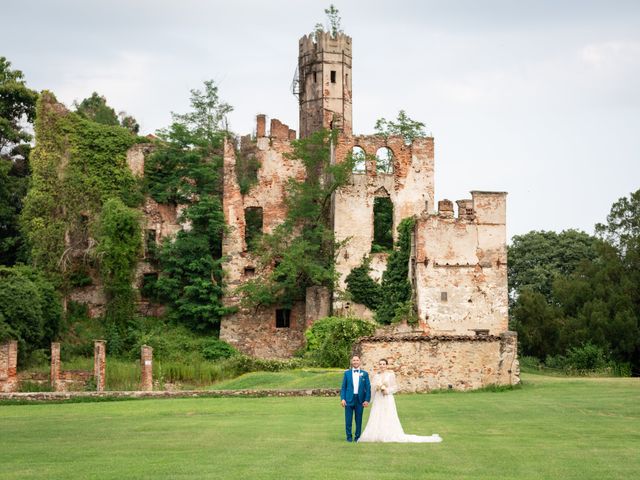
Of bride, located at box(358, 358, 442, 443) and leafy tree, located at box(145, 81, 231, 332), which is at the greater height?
leafy tree, located at box(145, 81, 231, 332)

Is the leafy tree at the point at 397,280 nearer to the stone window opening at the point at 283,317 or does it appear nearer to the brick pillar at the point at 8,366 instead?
the stone window opening at the point at 283,317

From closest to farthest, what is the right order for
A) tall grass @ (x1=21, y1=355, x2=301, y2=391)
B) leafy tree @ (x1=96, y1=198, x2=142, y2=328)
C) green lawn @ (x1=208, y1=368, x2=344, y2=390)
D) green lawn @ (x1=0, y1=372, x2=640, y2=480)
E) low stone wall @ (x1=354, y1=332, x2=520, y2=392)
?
1. green lawn @ (x1=0, y1=372, x2=640, y2=480)
2. low stone wall @ (x1=354, y1=332, x2=520, y2=392)
3. green lawn @ (x1=208, y1=368, x2=344, y2=390)
4. tall grass @ (x1=21, y1=355, x2=301, y2=391)
5. leafy tree @ (x1=96, y1=198, x2=142, y2=328)

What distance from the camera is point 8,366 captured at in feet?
129

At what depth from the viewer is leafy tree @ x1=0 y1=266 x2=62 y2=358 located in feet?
134

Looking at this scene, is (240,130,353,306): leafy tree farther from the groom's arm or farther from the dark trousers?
the dark trousers

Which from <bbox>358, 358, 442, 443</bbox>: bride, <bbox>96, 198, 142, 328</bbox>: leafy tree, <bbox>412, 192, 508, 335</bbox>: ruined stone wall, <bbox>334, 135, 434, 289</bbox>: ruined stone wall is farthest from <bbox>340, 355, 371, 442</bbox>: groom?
<bbox>96, 198, 142, 328</bbox>: leafy tree

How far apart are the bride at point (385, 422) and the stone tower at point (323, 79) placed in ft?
147

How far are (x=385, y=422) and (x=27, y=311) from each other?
84.8 feet

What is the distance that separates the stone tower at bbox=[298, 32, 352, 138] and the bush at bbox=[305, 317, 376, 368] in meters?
21.2

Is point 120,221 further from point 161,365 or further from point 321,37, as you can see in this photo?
point 321,37

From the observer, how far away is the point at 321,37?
64.0m

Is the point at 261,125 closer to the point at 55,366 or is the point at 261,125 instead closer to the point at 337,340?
the point at 337,340

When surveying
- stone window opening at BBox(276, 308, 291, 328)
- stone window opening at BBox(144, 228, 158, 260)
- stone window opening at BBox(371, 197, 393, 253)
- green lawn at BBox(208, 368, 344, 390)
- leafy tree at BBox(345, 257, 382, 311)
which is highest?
stone window opening at BBox(371, 197, 393, 253)

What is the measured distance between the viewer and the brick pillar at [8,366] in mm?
39094
